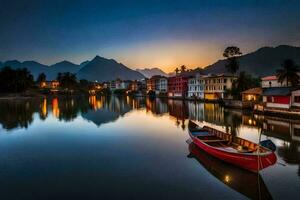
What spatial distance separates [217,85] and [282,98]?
114ft

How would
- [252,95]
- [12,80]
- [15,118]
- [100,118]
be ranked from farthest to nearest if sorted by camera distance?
[12,80]
[252,95]
[100,118]
[15,118]

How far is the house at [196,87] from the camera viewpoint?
3184 inches

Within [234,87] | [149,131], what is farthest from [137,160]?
[234,87]

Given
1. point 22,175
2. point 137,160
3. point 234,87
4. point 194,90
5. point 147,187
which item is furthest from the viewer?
point 194,90

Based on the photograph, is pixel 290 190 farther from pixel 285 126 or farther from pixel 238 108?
pixel 238 108

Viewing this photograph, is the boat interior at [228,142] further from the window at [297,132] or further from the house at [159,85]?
the house at [159,85]

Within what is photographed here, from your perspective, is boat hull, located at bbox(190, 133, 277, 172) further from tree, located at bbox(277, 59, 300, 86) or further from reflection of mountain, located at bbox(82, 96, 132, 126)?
tree, located at bbox(277, 59, 300, 86)

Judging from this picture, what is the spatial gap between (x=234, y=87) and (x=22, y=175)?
5693 centimetres

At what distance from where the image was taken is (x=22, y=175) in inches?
546

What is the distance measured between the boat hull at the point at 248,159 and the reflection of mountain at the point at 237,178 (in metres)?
0.36

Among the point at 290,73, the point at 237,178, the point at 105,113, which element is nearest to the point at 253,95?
the point at 290,73

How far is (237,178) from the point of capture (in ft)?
42.4

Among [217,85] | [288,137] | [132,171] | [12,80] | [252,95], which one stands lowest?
[132,171]

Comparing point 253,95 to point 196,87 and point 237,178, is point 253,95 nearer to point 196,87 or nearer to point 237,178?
point 196,87
